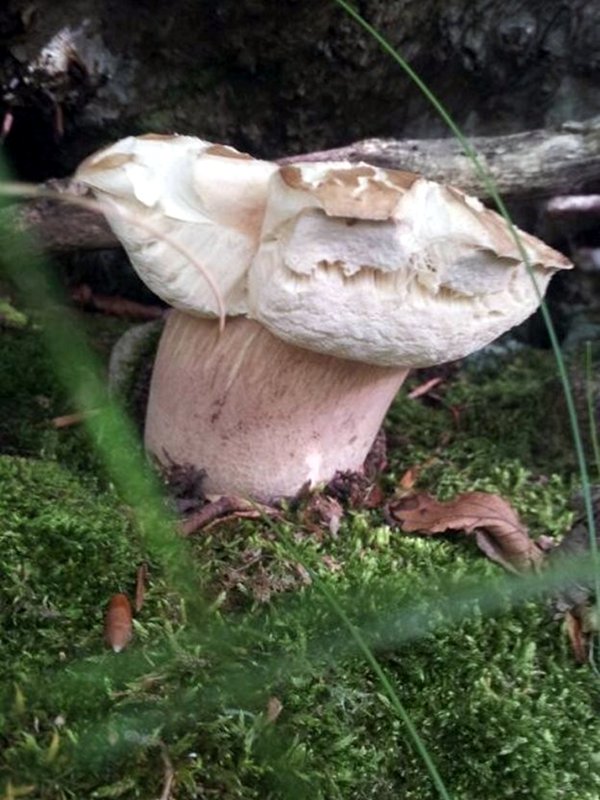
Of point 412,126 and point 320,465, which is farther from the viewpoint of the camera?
point 412,126

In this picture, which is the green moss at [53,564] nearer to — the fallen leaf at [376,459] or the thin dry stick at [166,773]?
the thin dry stick at [166,773]

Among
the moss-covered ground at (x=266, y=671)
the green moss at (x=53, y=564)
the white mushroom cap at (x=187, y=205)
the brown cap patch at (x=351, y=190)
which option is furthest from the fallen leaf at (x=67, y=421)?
the brown cap patch at (x=351, y=190)

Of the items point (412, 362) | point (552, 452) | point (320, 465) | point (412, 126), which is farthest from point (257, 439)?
point (412, 126)

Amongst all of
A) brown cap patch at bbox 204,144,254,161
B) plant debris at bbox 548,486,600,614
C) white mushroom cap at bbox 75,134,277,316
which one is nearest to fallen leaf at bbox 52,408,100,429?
white mushroom cap at bbox 75,134,277,316

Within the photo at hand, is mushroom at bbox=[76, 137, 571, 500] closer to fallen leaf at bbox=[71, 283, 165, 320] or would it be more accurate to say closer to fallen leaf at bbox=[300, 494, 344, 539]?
fallen leaf at bbox=[300, 494, 344, 539]

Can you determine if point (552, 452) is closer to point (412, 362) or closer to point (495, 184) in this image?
point (495, 184)
